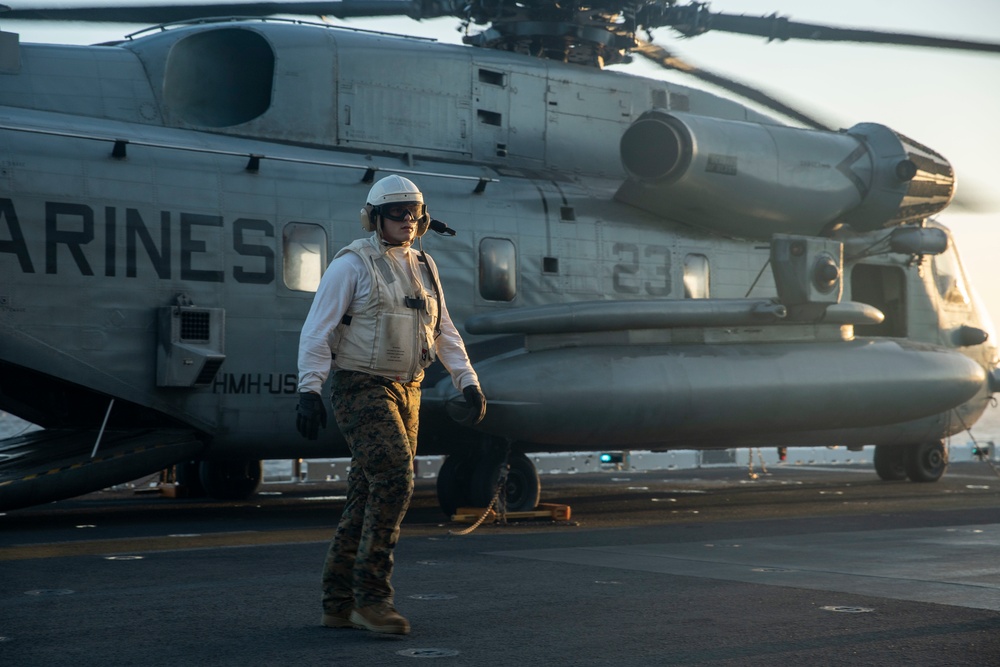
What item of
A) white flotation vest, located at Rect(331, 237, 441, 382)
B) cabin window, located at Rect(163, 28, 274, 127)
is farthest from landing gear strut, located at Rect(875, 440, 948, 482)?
white flotation vest, located at Rect(331, 237, 441, 382)

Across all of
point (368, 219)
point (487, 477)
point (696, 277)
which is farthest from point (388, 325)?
point (696, 277)

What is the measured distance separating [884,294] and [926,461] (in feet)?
8.83

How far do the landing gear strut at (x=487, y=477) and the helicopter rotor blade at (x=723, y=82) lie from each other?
19.3 ft

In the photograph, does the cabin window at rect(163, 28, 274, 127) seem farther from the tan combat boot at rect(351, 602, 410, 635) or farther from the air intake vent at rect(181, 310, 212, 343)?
the tan combat boot at rect(351, 602, 410, 635)

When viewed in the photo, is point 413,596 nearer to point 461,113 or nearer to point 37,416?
point 37,416

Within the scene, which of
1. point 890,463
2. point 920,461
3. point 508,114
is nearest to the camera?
point 508,114

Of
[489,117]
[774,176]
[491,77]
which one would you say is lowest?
[774,176]

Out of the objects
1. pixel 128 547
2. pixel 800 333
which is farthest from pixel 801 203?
pixel 128 547

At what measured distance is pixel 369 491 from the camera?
5.55 m

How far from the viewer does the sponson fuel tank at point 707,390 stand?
11.1m

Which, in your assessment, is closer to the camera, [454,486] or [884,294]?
[454,486]

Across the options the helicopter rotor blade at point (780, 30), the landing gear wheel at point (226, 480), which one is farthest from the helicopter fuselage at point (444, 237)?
the landing gear wheel at point (226, 480)

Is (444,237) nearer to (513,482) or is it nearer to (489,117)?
(489,117)

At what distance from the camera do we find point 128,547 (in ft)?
28.7
